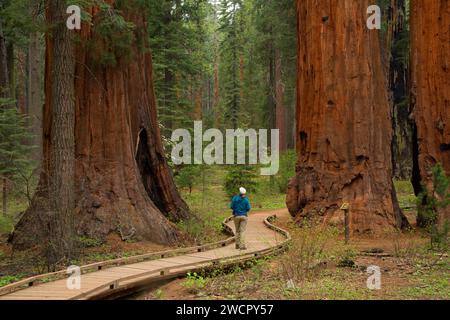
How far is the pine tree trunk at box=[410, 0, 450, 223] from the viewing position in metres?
16.0

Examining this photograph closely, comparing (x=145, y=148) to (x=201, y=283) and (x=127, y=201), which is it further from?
(x=201, y=283)

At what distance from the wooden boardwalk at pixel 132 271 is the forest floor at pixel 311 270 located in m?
0.27

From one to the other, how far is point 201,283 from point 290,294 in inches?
69.8

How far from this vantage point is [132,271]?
9.89m

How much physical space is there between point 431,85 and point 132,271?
36.5 ft

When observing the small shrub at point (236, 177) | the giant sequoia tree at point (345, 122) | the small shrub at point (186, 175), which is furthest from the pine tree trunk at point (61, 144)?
the small shrub at point (236, 177)

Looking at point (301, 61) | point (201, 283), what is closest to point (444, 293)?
point (201, 283)

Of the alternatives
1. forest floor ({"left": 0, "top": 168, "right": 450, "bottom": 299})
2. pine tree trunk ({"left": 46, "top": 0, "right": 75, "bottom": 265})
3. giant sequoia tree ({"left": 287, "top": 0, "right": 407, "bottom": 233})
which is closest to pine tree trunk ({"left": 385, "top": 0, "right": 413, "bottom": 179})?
giant sequoia tree ({"left": 287, "top": 0, "right": 407, "bottom": 233})

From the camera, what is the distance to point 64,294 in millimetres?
7812

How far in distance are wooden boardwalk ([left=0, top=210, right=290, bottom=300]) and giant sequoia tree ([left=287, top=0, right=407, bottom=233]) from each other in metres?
2.61

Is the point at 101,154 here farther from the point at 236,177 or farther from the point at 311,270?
the point at 236,177

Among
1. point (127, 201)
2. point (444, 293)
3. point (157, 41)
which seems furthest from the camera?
point (157, 41)

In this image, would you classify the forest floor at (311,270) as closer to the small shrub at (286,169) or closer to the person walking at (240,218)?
the person walking at (240,218)

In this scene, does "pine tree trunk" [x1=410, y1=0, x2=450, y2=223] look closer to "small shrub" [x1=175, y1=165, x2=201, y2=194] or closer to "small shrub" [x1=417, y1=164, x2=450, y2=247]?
"small shrub" [x1=417, y1=164, x2=450, y2=247]
